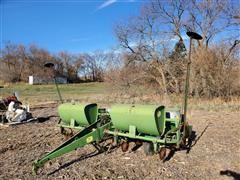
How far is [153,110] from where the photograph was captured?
6.04 m

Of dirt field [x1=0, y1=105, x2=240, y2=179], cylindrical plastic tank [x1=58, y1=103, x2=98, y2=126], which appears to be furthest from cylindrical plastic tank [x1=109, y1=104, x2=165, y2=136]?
cylindrical plastic tank [x1=58, y1=103, x2=98, y2=126]

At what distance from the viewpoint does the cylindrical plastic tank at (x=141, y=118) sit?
606 cm

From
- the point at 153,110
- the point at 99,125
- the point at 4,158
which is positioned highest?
the point at 153,110

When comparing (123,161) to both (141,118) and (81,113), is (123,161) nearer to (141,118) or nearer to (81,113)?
(141,118)

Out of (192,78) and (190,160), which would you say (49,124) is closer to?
(190,160)

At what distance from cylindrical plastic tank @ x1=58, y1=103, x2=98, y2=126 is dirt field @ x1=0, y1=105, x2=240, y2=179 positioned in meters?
0.67

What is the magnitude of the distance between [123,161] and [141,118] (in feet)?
3.00

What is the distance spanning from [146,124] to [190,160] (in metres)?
1.12

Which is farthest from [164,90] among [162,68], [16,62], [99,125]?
[16,62]

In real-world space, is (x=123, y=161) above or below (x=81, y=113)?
below

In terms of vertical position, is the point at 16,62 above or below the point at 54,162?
above

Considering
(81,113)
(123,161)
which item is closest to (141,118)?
(123,161)

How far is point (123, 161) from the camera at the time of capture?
20.5 ft

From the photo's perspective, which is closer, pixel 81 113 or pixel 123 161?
pixel 123 161
